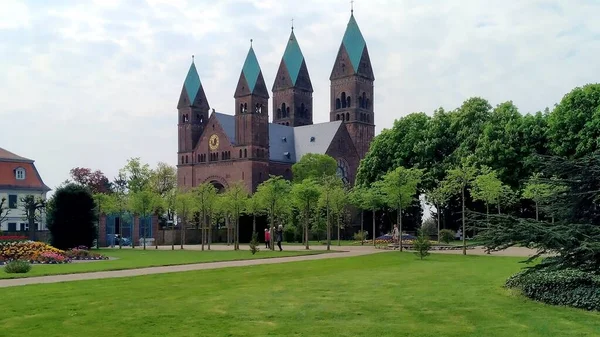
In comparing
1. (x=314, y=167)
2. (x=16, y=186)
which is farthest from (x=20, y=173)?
(x=314, y=167)

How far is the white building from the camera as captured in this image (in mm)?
68500

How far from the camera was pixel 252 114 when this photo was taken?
288 ft

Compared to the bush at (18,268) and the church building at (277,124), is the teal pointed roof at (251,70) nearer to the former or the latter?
the church building at (277,124)

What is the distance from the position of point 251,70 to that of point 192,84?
14935mm

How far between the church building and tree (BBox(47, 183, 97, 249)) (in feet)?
133

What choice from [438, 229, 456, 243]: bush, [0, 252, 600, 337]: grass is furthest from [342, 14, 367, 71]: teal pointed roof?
[0, 252, 600, 337]: grass

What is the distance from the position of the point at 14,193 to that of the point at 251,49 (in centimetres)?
3992

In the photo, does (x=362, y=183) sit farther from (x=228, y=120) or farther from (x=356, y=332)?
(x=356, y=332)

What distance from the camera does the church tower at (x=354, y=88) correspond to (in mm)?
107125

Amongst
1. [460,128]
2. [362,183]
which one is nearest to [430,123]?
[460,128]

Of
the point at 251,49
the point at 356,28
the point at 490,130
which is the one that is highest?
the point at 356,28

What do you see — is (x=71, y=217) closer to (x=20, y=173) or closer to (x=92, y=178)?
(x=20, y=173)

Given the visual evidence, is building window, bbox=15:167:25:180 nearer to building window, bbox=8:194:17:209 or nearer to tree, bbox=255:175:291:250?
building window, bbox=8:194:17:209

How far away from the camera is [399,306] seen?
1405 centimetres
